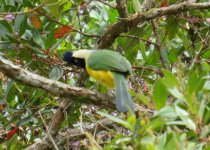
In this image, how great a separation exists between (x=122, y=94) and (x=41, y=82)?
1.50 ft

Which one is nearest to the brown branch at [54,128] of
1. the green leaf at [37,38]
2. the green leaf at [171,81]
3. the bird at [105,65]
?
the bird at [105,65]

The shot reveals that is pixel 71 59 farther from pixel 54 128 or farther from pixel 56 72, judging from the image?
pixel 54 128

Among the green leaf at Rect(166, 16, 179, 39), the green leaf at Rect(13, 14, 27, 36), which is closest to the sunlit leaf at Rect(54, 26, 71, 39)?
the green leaf at Rect(13, 14, 27, 36)

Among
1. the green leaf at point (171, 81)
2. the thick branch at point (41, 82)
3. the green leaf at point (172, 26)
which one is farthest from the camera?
Result: the green leaf at point (172, 26)

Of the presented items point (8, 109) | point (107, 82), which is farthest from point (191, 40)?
point (8, 109)

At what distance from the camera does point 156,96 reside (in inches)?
64.7

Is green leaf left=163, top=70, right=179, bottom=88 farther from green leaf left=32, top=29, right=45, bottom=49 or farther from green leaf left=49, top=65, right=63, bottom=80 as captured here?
green leaf left=32, top=29, right=45, bottom=49

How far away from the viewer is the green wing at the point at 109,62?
2.86m

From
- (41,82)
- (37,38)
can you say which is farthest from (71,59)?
(41,82)

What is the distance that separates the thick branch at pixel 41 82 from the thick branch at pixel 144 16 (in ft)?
1.46

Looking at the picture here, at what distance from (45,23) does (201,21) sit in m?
1.01

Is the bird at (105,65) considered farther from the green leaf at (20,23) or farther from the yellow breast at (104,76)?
the green leaf at (20,23)

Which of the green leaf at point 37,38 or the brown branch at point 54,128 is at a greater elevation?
the green leaf at point 37,38

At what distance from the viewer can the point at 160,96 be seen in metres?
1.64
